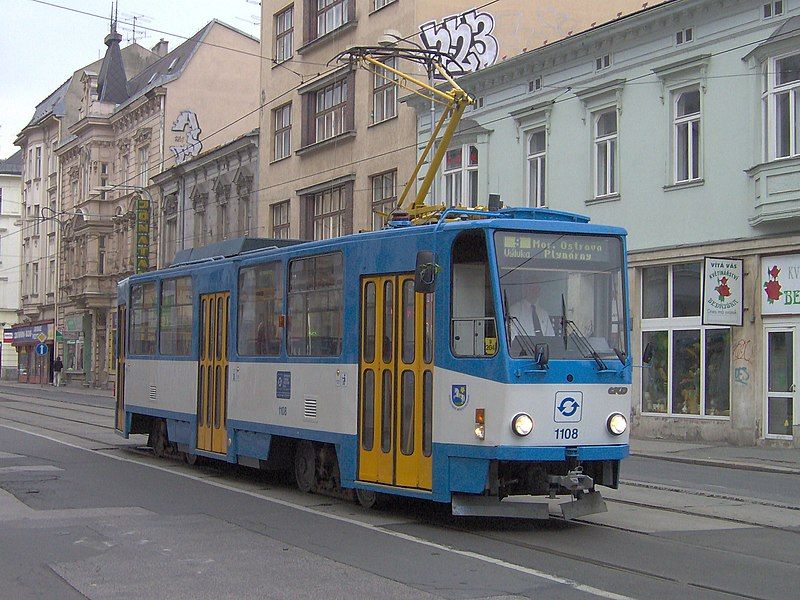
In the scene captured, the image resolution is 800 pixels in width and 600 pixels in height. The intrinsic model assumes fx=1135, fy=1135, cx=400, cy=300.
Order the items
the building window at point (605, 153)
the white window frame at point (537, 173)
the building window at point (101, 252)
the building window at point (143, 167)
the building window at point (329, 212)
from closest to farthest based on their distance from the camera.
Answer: the building window at point (605, 153), the white window frame at point (537, 173), the building window at point (329, 212), the building window at point (143, 167), the building window at point (101, 252)

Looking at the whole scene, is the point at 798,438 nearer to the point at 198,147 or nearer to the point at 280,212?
the point at 280,212

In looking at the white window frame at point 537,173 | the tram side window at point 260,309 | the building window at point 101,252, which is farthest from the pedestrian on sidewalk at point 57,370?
the tram side window at point 260,309

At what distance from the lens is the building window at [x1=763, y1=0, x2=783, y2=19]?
71.1 ft

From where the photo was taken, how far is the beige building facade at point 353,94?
32.5m

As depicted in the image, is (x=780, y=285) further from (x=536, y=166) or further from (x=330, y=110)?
(x=330, y=110)

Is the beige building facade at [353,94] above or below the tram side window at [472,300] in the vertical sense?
above

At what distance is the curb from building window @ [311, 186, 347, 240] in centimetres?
1832

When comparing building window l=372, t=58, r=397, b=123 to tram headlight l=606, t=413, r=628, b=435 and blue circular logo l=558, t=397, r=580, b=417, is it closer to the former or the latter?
tram headlight l=606, t=413, r=628, b=435

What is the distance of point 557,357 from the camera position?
34.4ft

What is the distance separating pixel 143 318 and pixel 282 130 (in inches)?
964

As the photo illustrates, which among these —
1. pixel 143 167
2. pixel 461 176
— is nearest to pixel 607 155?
pixel 461 176

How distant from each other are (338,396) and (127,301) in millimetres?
8281

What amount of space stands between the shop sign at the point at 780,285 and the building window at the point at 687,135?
9.15ft

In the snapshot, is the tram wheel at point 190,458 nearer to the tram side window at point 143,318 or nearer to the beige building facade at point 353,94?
the tram side window at point 143,318
